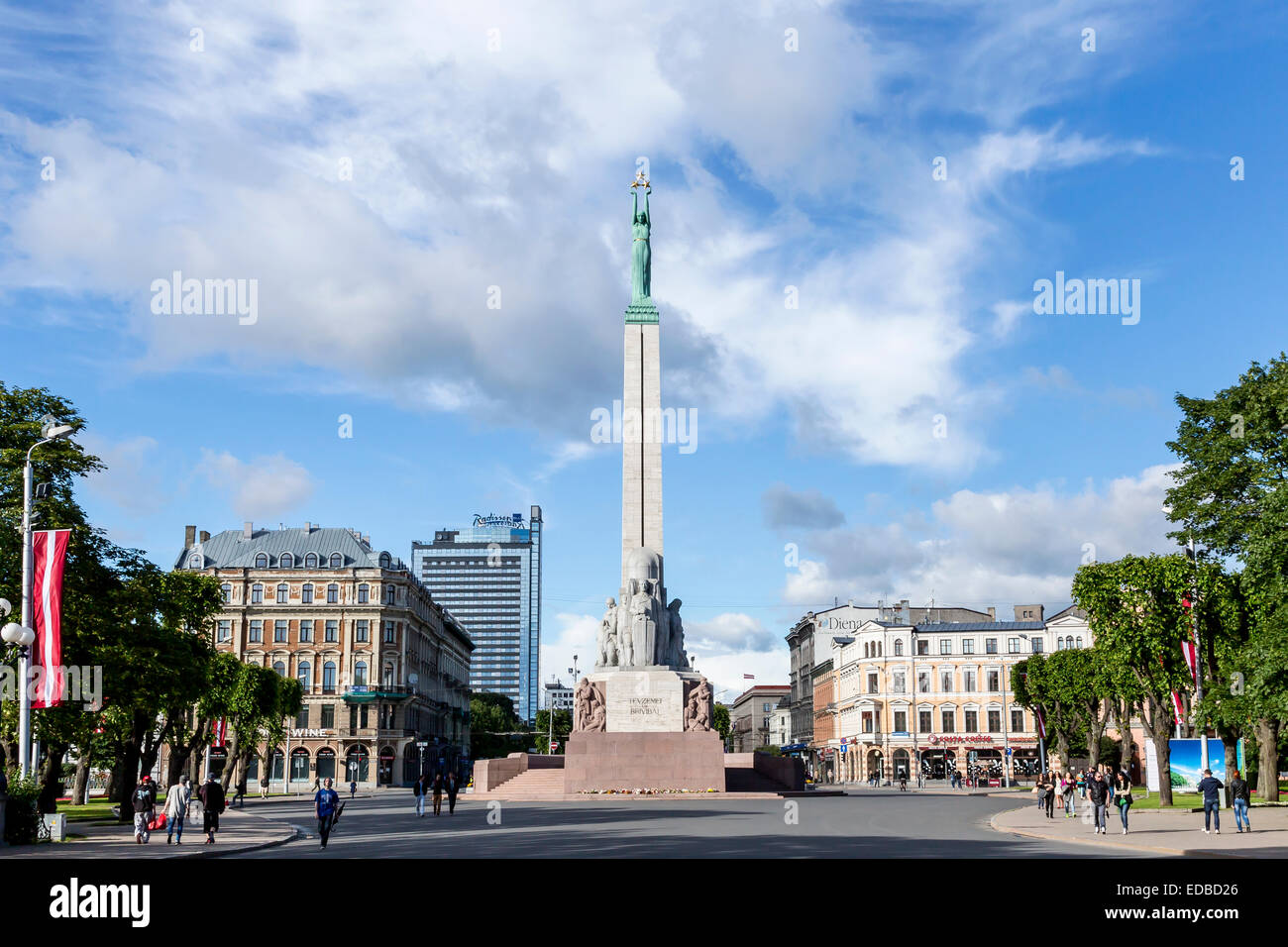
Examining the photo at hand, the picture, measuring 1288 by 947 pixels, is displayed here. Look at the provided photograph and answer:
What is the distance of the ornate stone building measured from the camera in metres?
105

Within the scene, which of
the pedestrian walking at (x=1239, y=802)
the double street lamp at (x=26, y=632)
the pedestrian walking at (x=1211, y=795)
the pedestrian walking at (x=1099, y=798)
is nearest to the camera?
the double street lamp at (x=26, y=632)

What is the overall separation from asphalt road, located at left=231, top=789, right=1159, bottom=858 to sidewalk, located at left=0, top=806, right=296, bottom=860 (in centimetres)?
94

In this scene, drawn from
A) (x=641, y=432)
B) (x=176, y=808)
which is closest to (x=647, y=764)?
(x=641, y=432)

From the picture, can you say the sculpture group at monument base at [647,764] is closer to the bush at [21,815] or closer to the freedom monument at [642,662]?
the freedom monument at [642,662]

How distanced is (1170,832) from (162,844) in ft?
85.3

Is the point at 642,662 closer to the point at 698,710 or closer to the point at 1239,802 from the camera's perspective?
the point at 698,710

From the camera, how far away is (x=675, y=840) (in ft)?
92.5

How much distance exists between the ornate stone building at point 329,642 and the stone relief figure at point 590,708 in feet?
169

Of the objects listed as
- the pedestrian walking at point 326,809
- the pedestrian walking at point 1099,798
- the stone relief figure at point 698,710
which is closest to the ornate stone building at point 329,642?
the stone relief figure at point 698,710

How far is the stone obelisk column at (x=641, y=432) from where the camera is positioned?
213 feet

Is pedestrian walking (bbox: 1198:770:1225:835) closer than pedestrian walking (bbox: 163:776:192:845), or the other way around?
pedestrian walking (bbox: 1198:770:1225:835)

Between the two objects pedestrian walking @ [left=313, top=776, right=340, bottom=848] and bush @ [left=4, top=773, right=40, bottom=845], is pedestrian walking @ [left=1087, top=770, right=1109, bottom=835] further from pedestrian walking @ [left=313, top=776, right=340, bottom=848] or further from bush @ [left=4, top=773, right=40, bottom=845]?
bush @ [left=4, top=773, right=40, bottom=845]

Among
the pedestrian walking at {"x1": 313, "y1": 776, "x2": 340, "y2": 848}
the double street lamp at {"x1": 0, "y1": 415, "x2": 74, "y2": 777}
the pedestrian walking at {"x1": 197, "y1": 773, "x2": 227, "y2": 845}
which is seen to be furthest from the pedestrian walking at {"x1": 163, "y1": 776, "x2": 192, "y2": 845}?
the pedestrian walking at {"x1": 313, "y1": 776, "x2": 340, "y2": 848}
